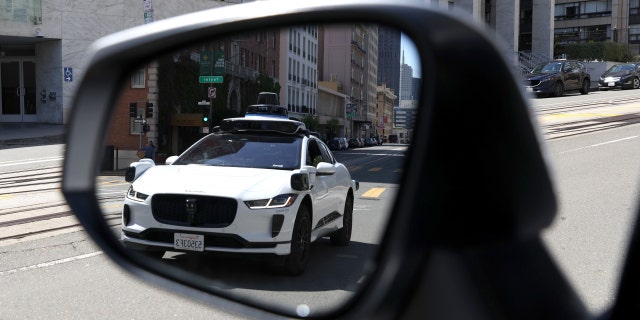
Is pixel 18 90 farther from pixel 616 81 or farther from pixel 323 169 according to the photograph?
pixel 323 169

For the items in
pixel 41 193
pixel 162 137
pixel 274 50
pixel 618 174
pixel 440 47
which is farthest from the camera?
pixel 41 193

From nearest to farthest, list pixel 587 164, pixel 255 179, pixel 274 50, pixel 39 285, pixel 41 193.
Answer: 1. pixel 587 164
2. pixel 274 50
3. pixel 255 179
4. pixel 39 285
5. pixel 41 193

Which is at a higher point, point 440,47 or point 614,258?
point 440,47

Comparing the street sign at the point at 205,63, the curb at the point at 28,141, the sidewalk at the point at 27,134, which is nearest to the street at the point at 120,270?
the street sign at the point at 205,63

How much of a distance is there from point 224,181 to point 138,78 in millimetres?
332

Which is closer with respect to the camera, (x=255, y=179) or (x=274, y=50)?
(x=274, y=50)

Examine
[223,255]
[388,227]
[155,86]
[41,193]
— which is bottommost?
[41,193]

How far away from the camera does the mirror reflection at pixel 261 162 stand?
118 centimetres

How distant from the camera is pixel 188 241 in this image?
1.37 meters

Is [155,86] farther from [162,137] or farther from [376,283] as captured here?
[376,283]

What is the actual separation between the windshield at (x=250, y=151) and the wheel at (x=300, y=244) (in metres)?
0.12

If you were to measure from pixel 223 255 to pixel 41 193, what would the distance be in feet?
44.1

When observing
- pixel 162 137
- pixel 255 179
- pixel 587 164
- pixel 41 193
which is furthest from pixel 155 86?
pixel 41 193

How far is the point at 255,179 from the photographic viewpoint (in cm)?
145
